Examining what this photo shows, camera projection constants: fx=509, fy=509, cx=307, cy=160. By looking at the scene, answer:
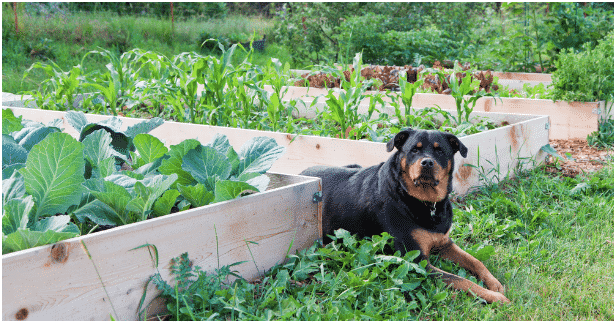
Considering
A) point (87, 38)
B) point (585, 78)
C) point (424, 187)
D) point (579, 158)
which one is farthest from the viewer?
point (87, 38)

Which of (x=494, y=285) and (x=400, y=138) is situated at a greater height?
(x=400, y=138)

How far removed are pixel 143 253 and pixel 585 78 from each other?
4.61 metres

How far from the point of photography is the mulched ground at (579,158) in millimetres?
4125

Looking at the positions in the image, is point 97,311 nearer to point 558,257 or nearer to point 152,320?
point 152,320

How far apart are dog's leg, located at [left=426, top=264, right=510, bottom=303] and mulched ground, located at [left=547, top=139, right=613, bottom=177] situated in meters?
2.23

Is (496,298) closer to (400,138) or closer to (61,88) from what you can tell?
(400,138)

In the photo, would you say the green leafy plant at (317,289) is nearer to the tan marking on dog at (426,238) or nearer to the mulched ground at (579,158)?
the tan marking on dog at (426,238)

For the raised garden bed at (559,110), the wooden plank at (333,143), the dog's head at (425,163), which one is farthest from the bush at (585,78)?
the dog's head at (425,163)

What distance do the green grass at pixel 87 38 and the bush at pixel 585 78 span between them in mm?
7158

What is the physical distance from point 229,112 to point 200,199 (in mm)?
2217

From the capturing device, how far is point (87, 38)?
431 inches

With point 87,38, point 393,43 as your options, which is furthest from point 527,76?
point 87,38

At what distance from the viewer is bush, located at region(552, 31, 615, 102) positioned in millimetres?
4859

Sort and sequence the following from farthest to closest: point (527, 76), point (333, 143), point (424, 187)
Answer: point (527, 76) → point (333, 143) → point (424, 187)
